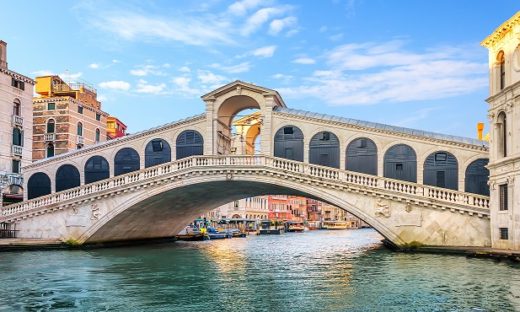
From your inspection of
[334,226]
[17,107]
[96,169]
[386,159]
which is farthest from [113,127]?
[334,226]

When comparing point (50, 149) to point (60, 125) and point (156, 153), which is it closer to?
point (60, 125)

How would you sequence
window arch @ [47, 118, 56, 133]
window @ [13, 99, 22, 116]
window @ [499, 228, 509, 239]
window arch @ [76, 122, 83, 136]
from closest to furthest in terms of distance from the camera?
window @ [499, 228, 509, 239] < window @ [13, 99, 22, 116] < window arch @ [47, 118, 56, 133] < window arch @ [76, 122, 83, 136]

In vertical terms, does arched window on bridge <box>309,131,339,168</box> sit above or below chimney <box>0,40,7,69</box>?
below

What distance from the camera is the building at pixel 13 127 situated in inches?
Result: 1740

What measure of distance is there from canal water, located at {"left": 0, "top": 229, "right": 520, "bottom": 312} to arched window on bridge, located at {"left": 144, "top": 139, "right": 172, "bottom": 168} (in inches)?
442

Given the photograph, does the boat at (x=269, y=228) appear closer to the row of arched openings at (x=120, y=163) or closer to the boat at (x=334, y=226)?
the boat at (x=334, y=226)

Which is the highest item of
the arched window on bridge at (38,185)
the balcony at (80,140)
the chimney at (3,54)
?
the chimney at (3,54)

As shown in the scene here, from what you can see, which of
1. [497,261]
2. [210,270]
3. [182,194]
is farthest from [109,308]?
[182,194]

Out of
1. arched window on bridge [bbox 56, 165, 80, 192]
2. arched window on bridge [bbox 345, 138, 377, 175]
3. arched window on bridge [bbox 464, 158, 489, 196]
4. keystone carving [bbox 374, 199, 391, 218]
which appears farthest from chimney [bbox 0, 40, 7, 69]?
arched window on bridge [bbox 464, 158, 489, 196]

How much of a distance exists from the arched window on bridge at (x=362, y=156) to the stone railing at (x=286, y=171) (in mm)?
1574

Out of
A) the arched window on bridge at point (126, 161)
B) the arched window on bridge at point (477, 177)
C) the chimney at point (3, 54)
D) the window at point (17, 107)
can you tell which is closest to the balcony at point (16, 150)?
the window at point (17, 107)

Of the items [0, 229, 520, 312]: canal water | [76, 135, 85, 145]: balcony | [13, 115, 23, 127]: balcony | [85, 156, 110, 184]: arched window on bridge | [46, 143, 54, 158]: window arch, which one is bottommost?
[0, 229, 520, 312]: canal water

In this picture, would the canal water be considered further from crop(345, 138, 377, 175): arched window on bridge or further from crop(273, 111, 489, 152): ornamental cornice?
crop(273, 111, 489, 152): ornamental cornice

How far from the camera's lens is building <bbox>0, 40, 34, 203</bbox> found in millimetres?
44188
